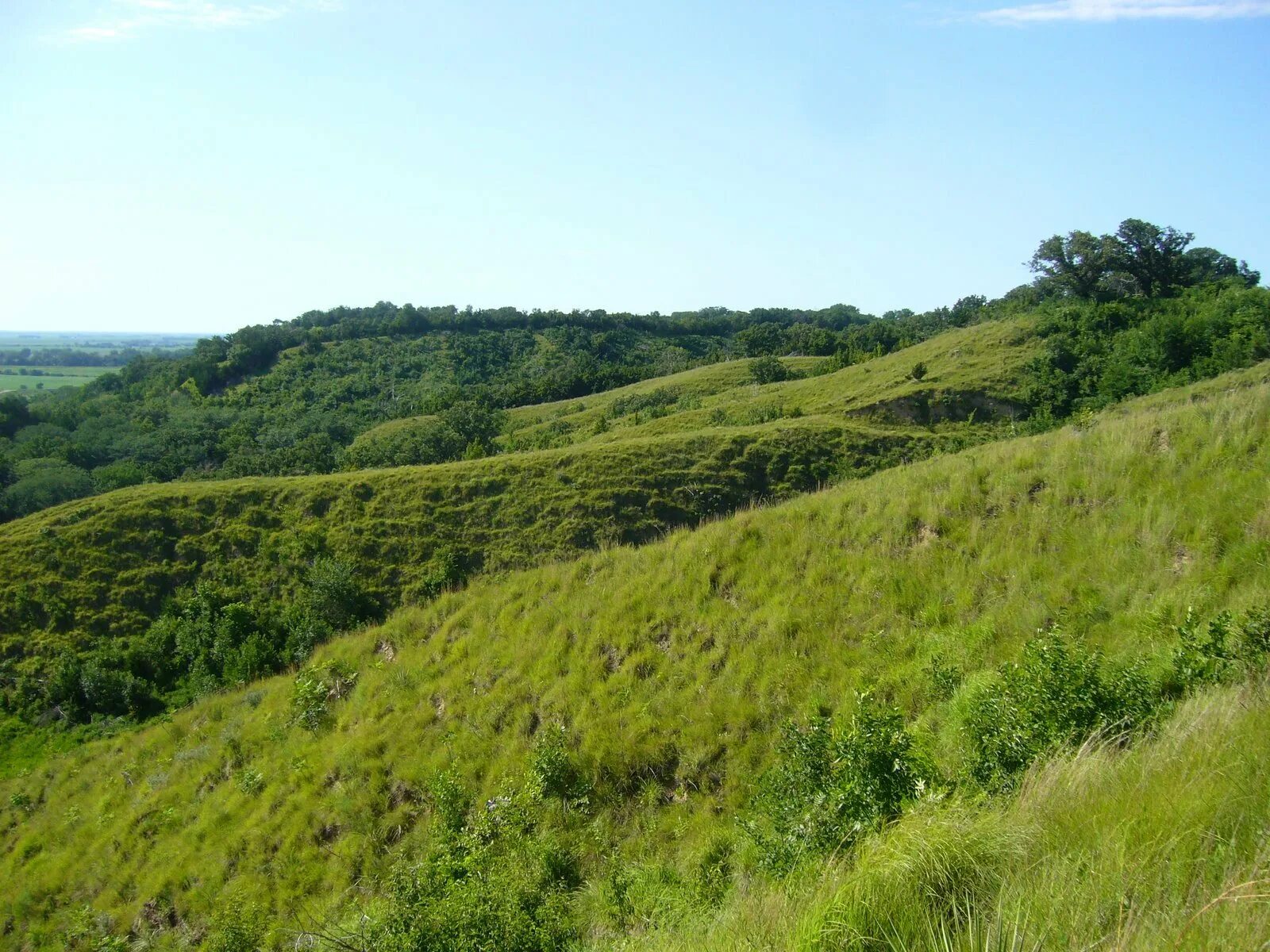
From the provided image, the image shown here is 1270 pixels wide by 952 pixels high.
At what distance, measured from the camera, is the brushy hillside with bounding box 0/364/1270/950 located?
4.07 m

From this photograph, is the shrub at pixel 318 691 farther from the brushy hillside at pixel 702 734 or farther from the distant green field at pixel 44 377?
the distant green field at pixel 44 377

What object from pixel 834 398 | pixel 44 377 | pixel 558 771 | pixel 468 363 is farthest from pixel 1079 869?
pixel 44 377

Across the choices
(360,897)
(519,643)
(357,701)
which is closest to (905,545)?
(519,643)

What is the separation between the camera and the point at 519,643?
12.6 m

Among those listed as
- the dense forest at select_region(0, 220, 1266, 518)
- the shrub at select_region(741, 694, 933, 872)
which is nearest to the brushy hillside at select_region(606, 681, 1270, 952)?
the shrub at select_region(741, 694, 933, 872)

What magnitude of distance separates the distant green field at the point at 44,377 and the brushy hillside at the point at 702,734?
5967 inches

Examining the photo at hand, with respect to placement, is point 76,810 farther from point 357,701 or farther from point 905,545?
point 905,545

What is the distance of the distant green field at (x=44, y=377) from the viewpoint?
140875mm

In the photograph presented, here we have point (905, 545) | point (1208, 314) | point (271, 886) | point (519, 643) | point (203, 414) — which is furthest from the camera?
point (203, 414)

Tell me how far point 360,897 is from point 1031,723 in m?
8.24

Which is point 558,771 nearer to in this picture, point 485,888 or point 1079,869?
point 485,888

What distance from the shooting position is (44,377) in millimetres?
166375

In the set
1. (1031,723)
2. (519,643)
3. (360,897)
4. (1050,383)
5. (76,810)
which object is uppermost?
(1050,383)

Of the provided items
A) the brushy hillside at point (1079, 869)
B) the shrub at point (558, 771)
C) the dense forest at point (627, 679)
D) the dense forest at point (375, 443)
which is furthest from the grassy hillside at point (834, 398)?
the brushy hillside at point (1079, 869)
